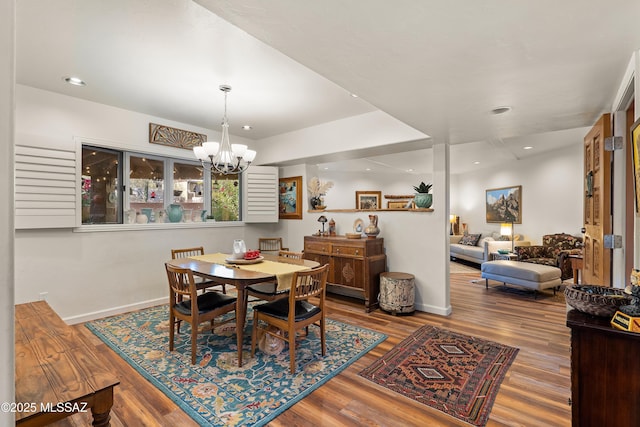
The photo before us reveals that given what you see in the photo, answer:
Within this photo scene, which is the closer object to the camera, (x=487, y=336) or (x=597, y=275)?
(x=597, y=275)

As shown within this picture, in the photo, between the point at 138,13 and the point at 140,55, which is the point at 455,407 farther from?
the point at 140,55

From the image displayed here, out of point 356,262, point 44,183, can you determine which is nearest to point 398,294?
point 356,262

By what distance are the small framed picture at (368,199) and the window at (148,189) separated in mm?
4531

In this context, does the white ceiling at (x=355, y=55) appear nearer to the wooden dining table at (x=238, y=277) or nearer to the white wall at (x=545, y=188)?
the wooden dining table at (x=238, y=277)

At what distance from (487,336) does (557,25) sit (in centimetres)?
292

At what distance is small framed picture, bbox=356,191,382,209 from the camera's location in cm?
905

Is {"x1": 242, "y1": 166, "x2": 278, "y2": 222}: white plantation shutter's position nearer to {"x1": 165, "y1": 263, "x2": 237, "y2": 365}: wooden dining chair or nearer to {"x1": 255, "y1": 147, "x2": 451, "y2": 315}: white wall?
{"x1": 255, "y1": 147, "x2": 451, "y2": 315}: white wall

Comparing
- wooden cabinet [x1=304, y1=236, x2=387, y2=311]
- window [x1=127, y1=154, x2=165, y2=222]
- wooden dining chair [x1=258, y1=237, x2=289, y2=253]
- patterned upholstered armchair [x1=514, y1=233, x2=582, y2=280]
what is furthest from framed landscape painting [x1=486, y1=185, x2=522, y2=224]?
window [x1=127, y1=154, x2=165, y2=222]

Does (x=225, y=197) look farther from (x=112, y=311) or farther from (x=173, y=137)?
(x=112, y=311)

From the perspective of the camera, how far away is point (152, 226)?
4168 millimetres

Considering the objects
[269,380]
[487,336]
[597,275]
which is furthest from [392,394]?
[597,275]

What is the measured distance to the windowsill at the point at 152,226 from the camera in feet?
11.9

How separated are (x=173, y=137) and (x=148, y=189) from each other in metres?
0.84

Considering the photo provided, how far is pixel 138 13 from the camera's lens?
1.97 meters
